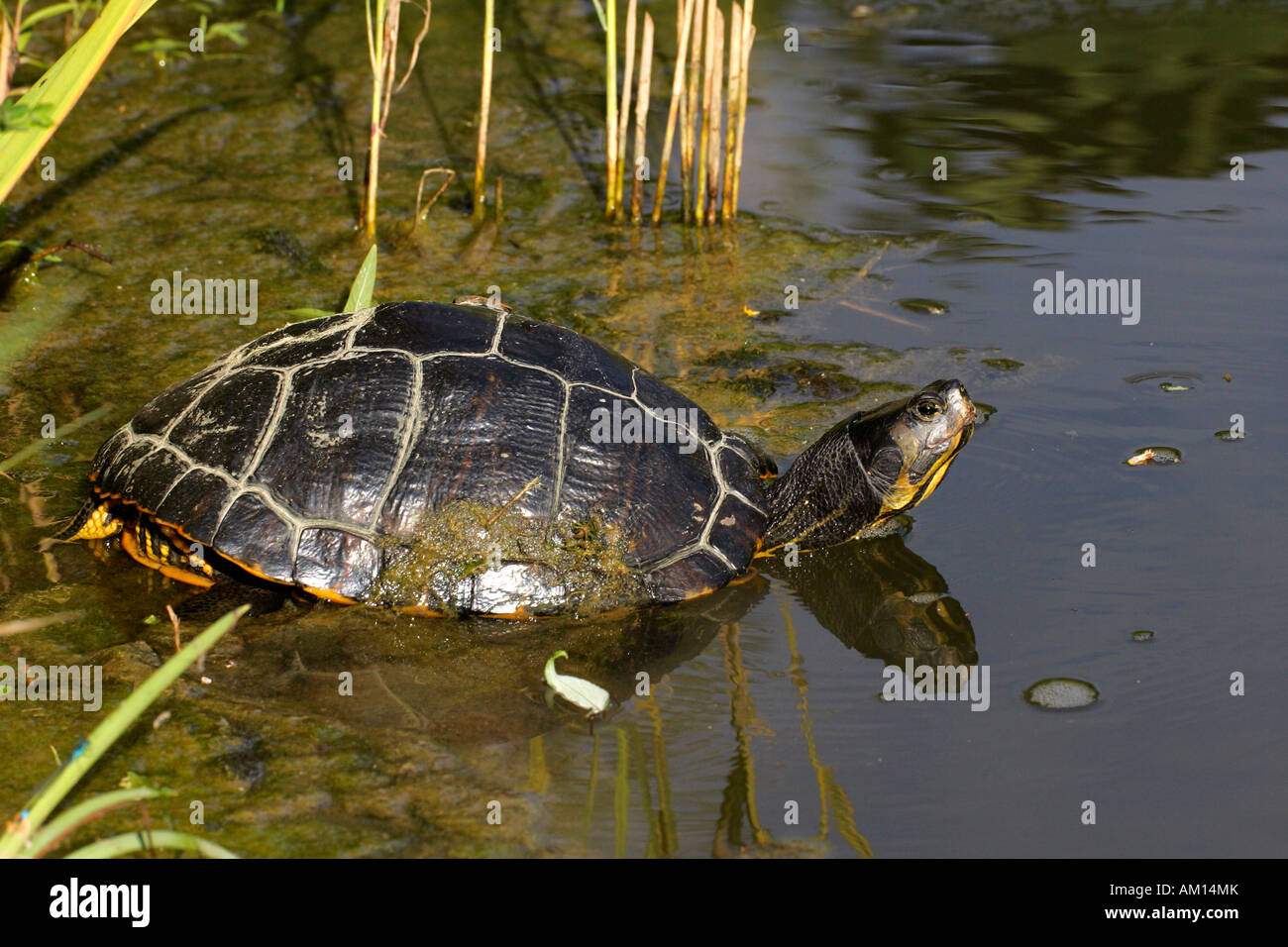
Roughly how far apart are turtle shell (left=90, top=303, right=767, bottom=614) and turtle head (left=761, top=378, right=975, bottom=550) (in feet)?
0.99

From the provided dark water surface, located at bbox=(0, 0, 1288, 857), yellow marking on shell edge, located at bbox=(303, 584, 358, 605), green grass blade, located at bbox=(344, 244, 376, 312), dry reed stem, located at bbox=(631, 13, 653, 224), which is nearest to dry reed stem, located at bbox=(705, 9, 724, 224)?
dark water surface, located at bbox=(0, 0, 1288, 857)

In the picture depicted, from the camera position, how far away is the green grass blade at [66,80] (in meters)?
3.57

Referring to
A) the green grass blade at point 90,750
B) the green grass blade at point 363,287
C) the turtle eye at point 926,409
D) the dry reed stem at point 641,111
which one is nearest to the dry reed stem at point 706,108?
the dry reed stem at point 641,111

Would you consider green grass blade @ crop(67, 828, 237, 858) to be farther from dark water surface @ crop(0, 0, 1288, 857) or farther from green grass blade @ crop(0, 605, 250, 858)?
dark water surface @ crop(0, 0, 1288, 857)

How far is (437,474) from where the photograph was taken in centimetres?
416

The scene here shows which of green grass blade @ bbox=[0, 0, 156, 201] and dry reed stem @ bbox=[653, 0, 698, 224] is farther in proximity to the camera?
dry reed stem @ bbox=[653, 0, 698, 224]

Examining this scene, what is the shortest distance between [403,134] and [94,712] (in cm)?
609

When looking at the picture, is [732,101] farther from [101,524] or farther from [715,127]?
[101,524]

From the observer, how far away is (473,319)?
177 inches

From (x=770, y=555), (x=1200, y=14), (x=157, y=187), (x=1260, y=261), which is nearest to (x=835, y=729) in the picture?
(x=770, y=555)

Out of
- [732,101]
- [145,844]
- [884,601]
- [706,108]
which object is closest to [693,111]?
[706,108]

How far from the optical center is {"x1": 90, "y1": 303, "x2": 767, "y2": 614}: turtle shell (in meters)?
4.09

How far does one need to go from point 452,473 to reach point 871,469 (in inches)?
64.7

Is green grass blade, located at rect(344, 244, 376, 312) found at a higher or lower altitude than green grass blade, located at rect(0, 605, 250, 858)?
higher
